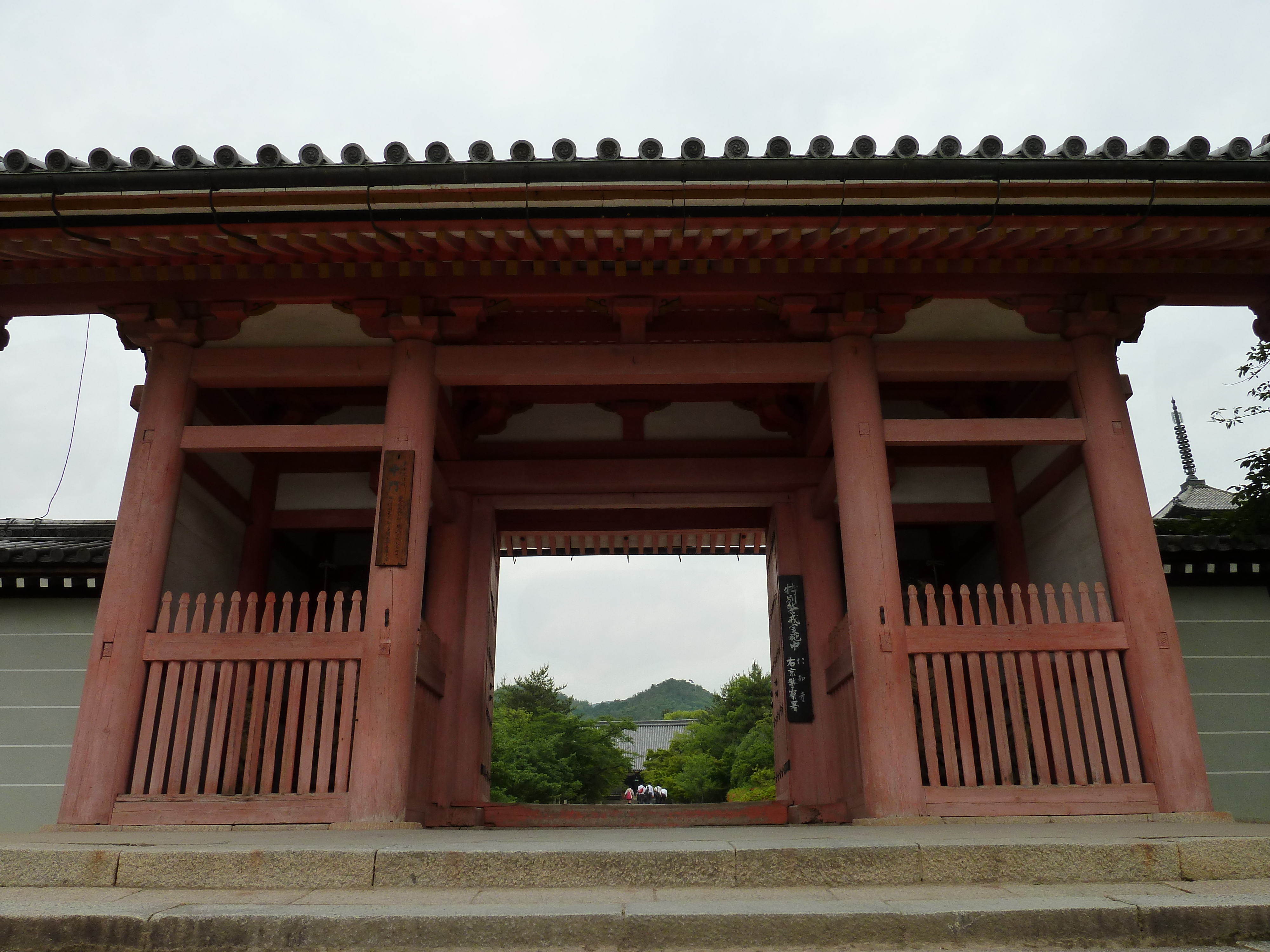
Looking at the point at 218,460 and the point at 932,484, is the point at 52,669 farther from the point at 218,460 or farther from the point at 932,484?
the point at 932,484

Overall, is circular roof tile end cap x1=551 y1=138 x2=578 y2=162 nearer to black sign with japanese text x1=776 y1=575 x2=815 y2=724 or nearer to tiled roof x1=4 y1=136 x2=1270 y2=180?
tiled roof x1=4 y1=136 x2=1270 y2=180

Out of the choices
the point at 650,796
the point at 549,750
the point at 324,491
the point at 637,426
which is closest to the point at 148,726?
the point at 324,491

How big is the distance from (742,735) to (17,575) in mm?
39529

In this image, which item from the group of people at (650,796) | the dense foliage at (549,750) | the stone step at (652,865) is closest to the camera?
the stone step at (652,865)

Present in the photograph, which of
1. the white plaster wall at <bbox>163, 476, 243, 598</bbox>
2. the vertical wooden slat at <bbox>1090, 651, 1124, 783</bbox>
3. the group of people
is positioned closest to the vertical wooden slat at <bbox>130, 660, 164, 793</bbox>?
the white plaster wall at <bbox>163, 476, 243, 598</bbox>

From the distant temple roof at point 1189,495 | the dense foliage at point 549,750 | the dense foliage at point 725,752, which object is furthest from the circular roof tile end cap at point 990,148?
Answer: the dense foliage at point 725,752

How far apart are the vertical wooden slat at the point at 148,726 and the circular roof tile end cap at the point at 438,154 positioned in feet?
12.3

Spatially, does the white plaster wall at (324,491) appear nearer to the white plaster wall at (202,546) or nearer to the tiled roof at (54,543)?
the white plaster wall at (202,546)

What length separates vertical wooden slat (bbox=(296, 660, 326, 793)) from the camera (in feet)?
20.6

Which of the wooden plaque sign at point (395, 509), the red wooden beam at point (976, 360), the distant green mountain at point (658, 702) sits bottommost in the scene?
the wooden plaque sign at point (395, 509)

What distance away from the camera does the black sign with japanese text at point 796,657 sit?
344 inches

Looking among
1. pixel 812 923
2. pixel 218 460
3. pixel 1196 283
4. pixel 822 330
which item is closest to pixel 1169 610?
pixel 1196 283

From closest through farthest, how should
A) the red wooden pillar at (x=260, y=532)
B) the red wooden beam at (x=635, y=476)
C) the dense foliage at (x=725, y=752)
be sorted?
the red wooden pillar at (x=260, y=532)
the red wooden beam at (x=635, y=476)
the dense foliage at (x=725, y=752)

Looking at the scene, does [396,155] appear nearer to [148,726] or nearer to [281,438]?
[281,438]
